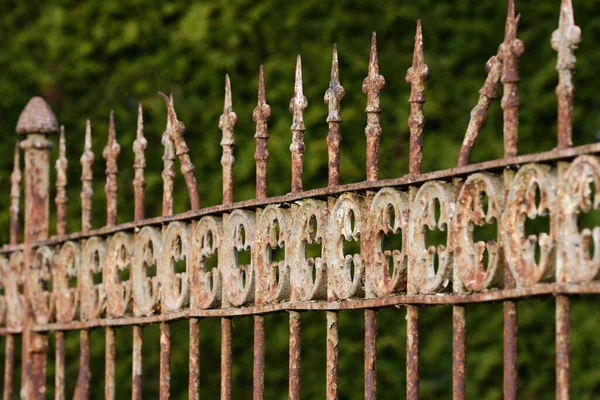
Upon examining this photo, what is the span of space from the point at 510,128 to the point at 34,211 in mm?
2582

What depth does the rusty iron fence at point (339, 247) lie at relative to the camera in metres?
2.42

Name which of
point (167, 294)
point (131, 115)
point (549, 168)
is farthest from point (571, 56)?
point (131, 115)

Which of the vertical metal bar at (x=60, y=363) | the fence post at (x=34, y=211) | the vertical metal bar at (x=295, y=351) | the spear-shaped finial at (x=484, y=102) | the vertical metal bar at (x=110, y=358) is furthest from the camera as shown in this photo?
the fence post at (x=34, y=211)

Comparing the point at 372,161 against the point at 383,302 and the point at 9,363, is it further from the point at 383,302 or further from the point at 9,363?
the point at 9,363

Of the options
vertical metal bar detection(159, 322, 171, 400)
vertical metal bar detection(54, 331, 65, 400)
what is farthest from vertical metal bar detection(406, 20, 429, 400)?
vertical metal bar detection(54, 331, 65, 400)

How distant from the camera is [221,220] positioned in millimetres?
3523

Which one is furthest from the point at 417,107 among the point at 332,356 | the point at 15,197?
the point at 15,197

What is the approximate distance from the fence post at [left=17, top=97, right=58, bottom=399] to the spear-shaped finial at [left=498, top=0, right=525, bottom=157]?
2.50m

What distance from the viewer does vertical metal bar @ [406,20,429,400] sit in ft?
9.09

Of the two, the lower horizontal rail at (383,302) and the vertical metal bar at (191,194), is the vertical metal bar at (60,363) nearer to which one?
the lower horizontal rail at (383,302)

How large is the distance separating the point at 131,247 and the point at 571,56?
192 cm

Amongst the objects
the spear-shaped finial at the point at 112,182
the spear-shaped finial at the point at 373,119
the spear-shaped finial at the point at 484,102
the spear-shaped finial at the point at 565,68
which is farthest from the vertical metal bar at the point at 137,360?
the spear-shaped finial at the point at 565,68

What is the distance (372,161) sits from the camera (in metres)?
2.92

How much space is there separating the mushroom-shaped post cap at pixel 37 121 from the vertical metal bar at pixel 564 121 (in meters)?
2.66
